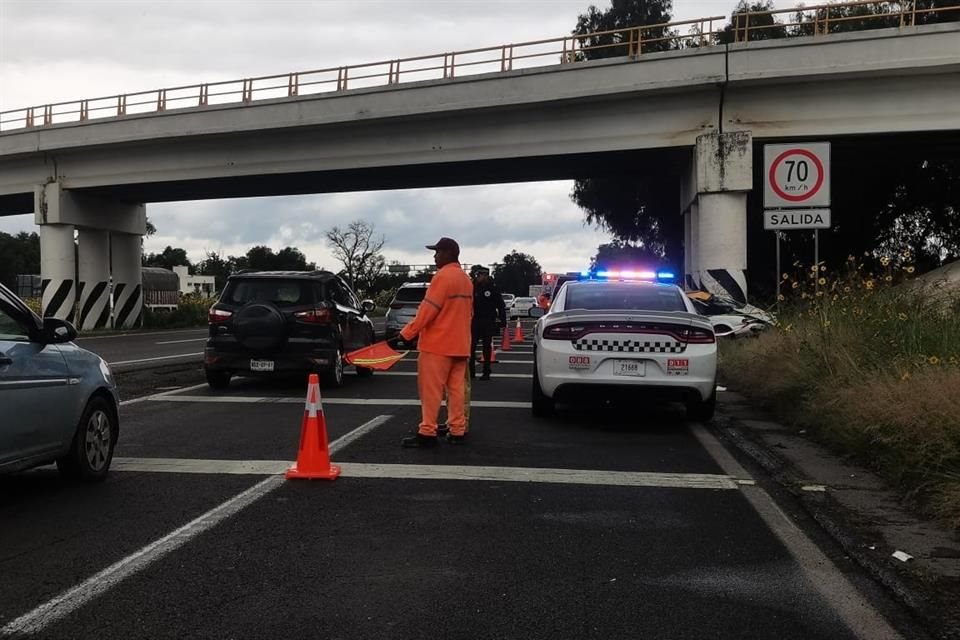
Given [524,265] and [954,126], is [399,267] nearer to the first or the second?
[524,265]

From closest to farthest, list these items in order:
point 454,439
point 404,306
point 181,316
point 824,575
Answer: point 824,575 → point 454,439 → point 404,306 → point 181,316

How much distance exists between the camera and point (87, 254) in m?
32.7

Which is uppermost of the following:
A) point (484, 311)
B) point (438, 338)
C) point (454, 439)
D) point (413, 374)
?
point (484, 311)

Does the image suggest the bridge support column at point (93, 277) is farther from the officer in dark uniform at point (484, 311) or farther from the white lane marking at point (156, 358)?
the officer in dark uniform at point (484, 311)

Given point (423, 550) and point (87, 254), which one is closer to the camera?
point (423, 550)

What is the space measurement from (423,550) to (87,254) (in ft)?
104

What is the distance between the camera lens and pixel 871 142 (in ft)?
76.3

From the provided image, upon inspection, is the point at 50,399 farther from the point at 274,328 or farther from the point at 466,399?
the point at 274,328

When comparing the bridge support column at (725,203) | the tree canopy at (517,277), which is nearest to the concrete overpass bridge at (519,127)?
the bridge support column at (725,203)

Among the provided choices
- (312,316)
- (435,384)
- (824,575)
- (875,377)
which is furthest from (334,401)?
(824,575)

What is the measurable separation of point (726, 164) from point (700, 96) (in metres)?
1.97

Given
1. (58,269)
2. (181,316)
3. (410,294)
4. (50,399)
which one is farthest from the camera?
(181,316)

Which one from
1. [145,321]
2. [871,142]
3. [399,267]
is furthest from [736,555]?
[399,267]

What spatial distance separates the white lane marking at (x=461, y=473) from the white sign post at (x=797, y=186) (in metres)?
6.43
